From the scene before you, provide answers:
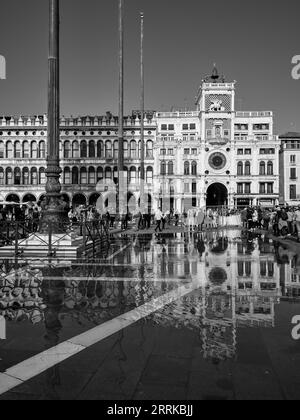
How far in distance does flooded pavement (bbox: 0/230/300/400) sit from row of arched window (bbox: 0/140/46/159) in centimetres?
5332

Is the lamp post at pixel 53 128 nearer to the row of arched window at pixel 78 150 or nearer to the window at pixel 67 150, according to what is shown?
the row of arched window at pixel 78 150

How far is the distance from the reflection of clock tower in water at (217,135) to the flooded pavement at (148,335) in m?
51.6

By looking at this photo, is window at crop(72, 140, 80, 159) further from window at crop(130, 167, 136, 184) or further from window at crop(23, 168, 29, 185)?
window at crop(130, 167, 136, 184)

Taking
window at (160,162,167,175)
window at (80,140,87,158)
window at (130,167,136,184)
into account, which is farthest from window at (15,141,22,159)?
window at (160,162,167,175)

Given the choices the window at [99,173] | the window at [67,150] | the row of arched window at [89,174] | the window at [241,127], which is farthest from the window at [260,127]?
the window at [67,150]

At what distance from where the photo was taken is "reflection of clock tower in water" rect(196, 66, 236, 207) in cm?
6031

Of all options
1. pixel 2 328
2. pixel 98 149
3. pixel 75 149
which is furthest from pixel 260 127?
pixel 2 328

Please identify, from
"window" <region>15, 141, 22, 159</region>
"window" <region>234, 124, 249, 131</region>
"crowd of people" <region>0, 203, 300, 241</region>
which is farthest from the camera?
"window" <region>234, 124, 249, 131</region>

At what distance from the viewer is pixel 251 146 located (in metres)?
60.7

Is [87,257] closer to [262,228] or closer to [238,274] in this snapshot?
[238,274]

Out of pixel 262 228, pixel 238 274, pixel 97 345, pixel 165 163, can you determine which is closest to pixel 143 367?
pixel 97 345

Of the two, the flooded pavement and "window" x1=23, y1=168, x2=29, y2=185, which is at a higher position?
"window" x1=23, y1=168, x2=29, y2=185

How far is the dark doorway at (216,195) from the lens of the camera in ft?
203
